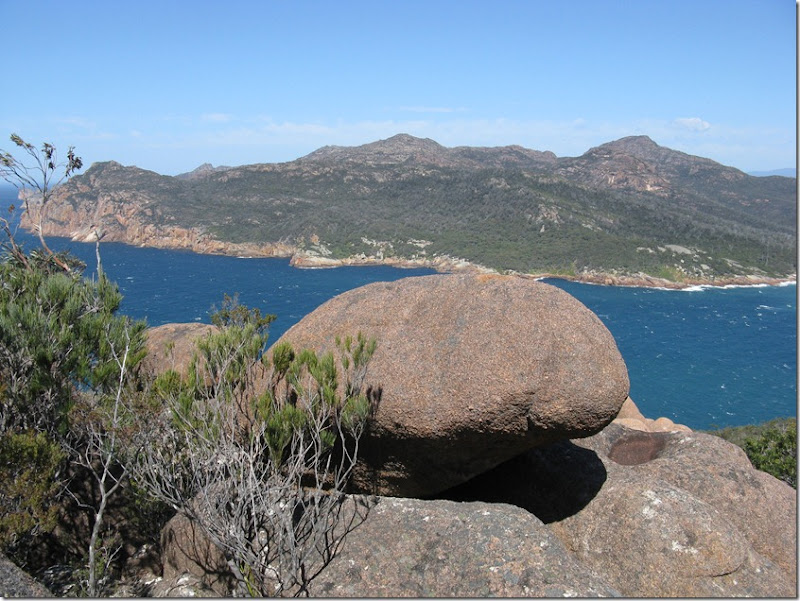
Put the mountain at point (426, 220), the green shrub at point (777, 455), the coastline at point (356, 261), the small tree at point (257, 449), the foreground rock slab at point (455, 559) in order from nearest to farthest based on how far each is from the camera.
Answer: the small tree at point (257, 449)
the foreground rock slab at point (455, 559)
the green shrub at point (777, 455)
the coastline at point (356, 261)
the mountain at point (426, 220)

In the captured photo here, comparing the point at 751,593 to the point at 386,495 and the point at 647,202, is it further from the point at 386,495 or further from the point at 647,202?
the point at 647,202

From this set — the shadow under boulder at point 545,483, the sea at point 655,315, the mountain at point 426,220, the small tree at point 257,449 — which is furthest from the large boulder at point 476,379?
A: the mountain at point 426,220

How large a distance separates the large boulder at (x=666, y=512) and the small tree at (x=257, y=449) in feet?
11.6

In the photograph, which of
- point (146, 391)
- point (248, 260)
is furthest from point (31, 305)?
point (248, 260)

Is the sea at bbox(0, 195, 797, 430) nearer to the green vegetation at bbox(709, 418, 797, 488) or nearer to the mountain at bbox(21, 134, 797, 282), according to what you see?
the mountain at bbox(21, 134, 797, 282)

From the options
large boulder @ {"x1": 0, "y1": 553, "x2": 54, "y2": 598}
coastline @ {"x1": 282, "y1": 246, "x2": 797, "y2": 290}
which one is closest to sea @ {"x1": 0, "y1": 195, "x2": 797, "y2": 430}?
coastline @ {"x1": 282, "y1": 246, "x2": 797, "y2": 290}

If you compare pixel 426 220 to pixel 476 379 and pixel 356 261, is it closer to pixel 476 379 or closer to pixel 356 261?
pixel 356 261

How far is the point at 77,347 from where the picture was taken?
27.7ft

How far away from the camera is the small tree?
695cm

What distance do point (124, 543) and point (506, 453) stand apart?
665cm

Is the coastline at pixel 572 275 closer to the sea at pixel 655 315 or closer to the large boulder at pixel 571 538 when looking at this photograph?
the sea at pixel 655 315

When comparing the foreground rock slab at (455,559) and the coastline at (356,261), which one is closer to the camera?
the foreground rock slab at (455,559)

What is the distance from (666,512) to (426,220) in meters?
121

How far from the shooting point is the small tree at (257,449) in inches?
274
